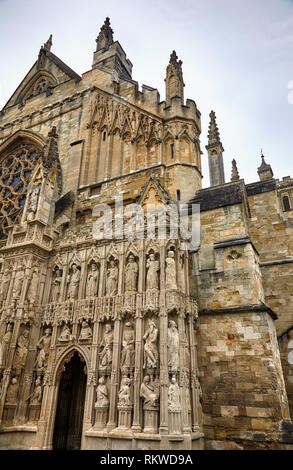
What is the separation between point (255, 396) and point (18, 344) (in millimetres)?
6479

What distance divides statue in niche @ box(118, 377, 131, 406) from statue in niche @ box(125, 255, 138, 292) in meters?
2.29

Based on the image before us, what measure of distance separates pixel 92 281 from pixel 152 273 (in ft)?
6.45

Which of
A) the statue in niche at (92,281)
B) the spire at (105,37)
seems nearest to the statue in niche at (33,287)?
the statue in niche at (92,281)

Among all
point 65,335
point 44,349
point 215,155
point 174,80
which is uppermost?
point 215,155

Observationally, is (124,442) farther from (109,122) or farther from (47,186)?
(109,122)

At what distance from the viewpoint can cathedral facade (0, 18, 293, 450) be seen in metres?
7.83

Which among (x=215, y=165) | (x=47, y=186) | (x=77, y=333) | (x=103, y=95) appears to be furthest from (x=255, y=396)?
(x=215, y=165)

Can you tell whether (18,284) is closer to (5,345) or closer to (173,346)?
(5,345)

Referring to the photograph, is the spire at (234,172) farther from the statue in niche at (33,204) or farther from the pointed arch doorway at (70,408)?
the pointed arch doorway at (70,408)

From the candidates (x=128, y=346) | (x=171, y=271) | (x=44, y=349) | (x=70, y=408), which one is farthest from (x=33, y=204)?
(x=70, y=408)

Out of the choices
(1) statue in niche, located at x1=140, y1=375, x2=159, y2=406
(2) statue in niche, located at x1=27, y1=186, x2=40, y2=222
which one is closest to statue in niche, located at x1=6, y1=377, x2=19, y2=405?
(1) statue in niche, located at x1=140, y1=375, x2=159, y2=406

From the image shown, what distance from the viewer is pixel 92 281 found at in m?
9.81

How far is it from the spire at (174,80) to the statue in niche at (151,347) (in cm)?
956

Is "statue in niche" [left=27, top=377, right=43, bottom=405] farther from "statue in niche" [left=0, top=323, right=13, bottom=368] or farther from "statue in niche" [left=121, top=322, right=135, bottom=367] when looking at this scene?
"statue in niche" [left=121, top=322, right=135, bottom=367]
